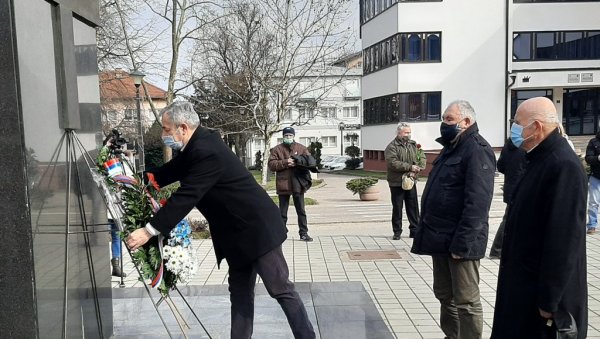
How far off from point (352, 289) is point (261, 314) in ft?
3.98

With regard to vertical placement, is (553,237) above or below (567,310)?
above

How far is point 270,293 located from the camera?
148 inches

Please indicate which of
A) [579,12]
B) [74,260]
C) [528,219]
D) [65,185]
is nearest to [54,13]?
[65,185]

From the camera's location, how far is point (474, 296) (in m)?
3.89

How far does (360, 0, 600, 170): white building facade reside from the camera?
2928cm

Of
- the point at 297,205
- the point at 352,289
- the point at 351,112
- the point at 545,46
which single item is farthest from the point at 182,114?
the point at 351,112

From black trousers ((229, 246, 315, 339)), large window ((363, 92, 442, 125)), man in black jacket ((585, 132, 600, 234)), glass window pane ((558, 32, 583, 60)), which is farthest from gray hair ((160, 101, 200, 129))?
glass window pane ((558, 32, 583, 60))

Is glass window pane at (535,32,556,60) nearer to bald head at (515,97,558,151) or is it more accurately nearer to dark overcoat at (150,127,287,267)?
bald head at (515,97,558,151)

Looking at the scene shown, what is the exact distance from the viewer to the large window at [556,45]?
29.8 m

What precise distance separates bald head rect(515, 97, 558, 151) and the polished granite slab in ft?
7.24

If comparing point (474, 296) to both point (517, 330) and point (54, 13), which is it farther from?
point (54, 13)

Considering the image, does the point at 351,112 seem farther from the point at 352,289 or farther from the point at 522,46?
the point at 352,289

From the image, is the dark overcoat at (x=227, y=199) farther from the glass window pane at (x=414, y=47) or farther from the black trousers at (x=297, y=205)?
the glass window pane at (x=414, y=47)

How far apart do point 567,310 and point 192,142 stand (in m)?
2.45
